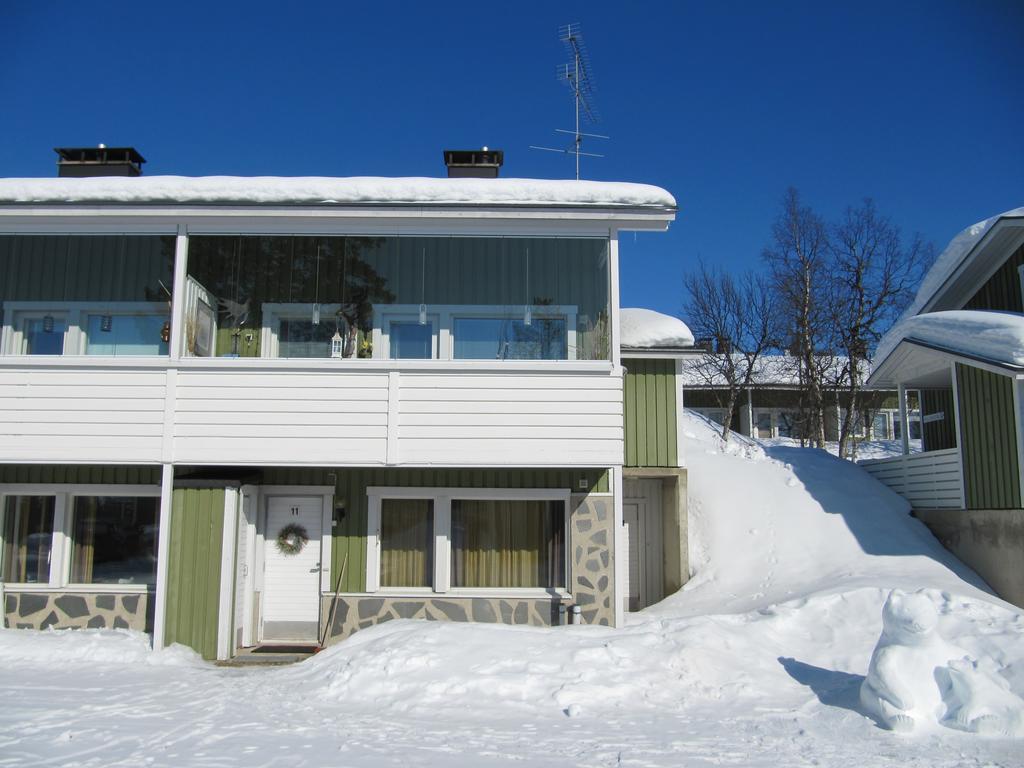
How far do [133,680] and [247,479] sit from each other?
2762 millimetres

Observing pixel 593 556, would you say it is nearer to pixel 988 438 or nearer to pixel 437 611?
pixel 437 611

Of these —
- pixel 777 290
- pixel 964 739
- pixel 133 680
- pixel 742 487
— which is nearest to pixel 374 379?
pixel 133 680

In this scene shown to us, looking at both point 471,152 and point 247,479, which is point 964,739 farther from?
point 471,152

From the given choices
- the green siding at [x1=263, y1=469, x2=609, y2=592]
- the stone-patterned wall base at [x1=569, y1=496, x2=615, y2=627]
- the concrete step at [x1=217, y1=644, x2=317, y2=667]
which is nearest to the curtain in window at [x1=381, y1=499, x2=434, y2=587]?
the green siding at [x1=263, y1=469, x2=609, y2=592]

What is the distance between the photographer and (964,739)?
6770 millimetres

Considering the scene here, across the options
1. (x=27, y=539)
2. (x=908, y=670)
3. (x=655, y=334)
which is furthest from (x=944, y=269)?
(x=27, y=539)

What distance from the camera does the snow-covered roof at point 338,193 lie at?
10.1m

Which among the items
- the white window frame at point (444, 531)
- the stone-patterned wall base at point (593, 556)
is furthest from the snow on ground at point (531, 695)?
the white window frame at point (444, 531)

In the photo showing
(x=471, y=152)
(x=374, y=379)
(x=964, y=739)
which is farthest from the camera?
(x=471, y=152)

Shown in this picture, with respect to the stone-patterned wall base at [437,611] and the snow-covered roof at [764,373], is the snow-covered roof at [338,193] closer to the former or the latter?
the stone-patterned wall base at [437,611]

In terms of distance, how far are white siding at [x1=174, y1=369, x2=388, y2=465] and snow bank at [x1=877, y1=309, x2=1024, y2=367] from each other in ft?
29.1

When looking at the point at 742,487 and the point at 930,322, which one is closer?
the point at 930,322

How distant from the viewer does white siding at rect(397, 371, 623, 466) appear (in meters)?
9.91

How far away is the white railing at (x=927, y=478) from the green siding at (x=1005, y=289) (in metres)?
3.16
